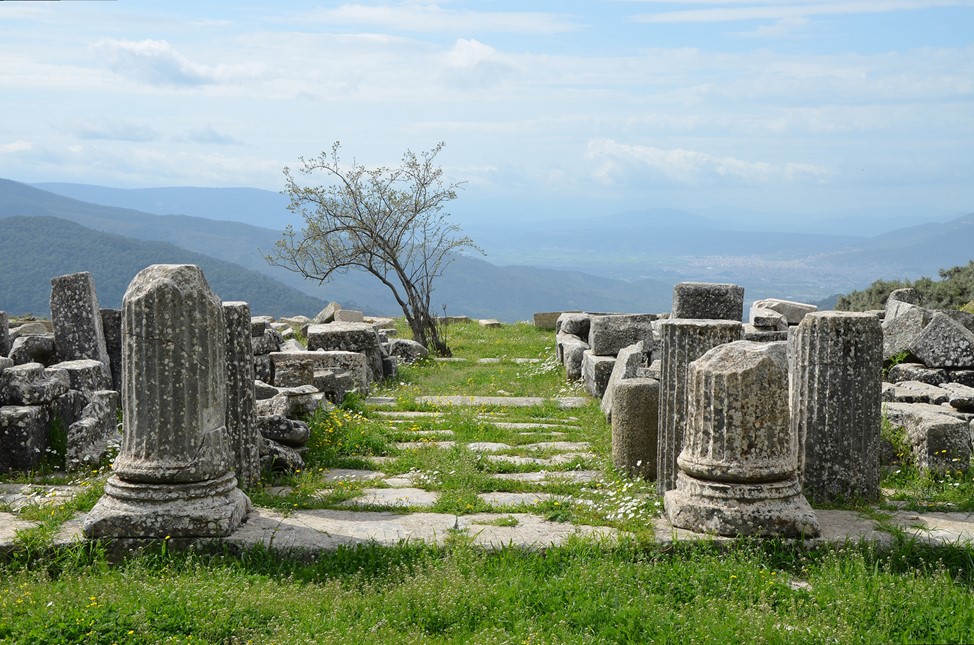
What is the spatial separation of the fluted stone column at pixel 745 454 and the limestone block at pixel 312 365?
23.7 ft

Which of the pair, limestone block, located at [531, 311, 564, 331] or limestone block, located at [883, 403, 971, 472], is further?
limestone block, located at [531, 311, 564, 331]

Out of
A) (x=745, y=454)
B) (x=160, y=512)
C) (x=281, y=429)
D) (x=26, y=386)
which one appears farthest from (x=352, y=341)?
(x=745, y=454)

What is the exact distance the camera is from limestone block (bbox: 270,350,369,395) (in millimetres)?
12766

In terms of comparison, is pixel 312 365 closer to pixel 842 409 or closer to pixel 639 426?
pixel 639 426

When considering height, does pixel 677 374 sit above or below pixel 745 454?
above

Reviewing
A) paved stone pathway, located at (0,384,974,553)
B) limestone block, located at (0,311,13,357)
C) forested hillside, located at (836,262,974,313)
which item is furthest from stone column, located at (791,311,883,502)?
forested hillside, located at (836,262,974,313)

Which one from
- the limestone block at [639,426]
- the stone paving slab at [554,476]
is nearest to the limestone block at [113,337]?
the stone paving slab at [554,476]

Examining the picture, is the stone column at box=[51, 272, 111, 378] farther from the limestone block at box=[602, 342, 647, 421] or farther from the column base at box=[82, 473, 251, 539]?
the limestone block at box=[602, 342, 647, 421]

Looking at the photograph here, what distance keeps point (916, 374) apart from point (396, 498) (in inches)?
287

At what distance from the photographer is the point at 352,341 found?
1471 centimetres

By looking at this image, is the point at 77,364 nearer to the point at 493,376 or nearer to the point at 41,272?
the point at 493,376

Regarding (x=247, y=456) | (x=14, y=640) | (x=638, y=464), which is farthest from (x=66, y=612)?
(x=638, y=464)

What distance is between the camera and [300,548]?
6.45 metres

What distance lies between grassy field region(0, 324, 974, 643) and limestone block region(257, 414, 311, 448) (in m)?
1.30
